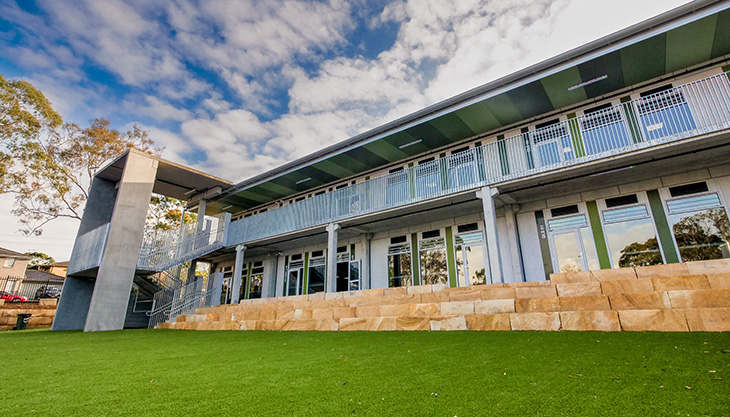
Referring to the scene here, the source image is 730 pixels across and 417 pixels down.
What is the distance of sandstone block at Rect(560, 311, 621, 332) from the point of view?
5.27 metres

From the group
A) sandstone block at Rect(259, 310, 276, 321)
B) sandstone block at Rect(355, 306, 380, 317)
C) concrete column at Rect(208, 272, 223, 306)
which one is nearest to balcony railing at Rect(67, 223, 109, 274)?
concrete column at Rect(208, 272, 223, 306)

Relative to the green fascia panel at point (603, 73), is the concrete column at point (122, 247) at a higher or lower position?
lower

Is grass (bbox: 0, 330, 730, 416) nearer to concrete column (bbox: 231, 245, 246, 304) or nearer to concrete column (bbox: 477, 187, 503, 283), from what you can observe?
concrete column (bbox: 477, 187, 503, 283)

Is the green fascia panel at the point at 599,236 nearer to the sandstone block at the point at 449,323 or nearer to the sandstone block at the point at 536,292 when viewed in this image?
the sandstone block at the point at 536,292

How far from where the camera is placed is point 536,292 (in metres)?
7.11

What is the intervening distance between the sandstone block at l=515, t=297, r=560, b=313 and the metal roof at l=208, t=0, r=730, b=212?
6441 millimetres

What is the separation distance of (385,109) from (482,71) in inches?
206

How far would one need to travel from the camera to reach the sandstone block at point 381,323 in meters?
7.51

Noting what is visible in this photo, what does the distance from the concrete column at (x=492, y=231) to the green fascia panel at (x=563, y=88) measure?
3490 mm

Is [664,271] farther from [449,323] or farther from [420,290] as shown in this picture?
[420,290]

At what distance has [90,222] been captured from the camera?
1534 centimetres

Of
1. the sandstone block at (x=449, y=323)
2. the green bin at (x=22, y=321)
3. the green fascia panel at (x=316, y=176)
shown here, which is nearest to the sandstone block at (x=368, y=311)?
the sandstone block at (x=449, y=323)

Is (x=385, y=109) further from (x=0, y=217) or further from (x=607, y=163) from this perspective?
(x=0, y=217)

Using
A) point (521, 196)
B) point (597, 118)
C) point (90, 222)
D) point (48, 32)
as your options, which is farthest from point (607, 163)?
point (48, 32)
